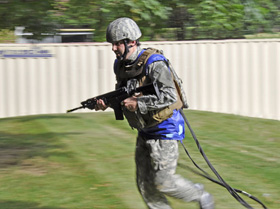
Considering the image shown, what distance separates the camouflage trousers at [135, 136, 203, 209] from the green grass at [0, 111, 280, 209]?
1449 mm

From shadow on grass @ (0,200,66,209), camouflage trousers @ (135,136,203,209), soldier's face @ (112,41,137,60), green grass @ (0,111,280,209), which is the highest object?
soldier's face @ (112,41,137,60)

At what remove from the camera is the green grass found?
691 cm

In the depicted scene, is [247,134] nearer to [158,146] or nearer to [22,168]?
[22,168]

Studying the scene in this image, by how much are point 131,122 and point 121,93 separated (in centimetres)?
27

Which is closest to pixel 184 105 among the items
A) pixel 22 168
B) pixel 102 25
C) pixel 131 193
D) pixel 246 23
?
pixel 131 193

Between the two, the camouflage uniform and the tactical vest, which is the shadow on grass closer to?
A: the camouflage uniform

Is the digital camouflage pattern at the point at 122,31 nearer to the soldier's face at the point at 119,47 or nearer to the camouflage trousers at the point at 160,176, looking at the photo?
the soldier's face at the point at 119,47

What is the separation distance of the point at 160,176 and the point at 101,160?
4036 millimetres

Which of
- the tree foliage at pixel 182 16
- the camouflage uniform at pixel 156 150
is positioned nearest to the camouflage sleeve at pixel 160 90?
the camouflage uniform at pixel 156 150

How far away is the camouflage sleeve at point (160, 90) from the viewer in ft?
15.6

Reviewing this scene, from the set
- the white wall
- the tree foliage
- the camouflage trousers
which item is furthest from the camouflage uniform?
the white wall

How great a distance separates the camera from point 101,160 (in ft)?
29.1

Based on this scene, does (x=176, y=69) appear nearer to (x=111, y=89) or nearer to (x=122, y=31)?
(x=111, y=89)

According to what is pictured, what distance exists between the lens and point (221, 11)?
52.6 ft
